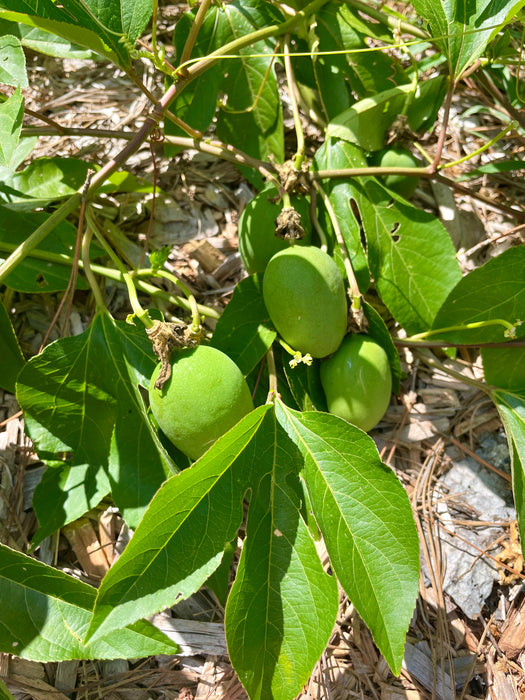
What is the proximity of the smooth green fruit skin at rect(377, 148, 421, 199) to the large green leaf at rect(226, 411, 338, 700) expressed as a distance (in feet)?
2.44

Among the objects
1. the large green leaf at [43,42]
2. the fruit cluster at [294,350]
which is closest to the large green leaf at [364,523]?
the fruit cluster at [294,350]

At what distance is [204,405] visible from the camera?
104 cm

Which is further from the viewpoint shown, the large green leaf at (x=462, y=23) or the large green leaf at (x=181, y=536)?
the large green leaf at (x=462, y=23)

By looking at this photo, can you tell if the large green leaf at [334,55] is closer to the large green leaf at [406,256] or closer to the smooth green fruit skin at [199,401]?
the large green leaf at [406,256]

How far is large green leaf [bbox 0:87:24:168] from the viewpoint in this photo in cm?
100

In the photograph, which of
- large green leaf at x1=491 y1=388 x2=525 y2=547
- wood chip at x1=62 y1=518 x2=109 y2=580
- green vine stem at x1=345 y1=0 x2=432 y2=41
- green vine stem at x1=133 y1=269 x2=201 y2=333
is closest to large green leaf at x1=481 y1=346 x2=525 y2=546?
large green leaf at x1=491 y1=388 x2=525 y2=547

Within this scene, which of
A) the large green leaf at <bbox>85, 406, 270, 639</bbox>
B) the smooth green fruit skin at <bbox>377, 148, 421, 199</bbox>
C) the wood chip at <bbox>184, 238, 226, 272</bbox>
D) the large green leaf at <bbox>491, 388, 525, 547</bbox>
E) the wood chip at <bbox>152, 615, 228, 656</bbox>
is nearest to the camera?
the large green leaf at <bbox>85, 406, 270, 639</bbox>

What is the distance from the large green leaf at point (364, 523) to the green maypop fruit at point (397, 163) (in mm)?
705

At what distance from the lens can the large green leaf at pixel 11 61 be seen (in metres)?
1.14

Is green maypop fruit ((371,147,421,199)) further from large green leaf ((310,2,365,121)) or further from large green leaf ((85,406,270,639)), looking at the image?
large green leaf ((85,406,270,639))

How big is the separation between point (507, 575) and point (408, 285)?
2.30 feet

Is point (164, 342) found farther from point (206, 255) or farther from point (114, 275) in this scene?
point (206, 255)

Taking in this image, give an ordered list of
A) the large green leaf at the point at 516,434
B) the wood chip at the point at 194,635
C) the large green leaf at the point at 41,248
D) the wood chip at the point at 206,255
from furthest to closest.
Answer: the wood chip at the point at 206,255
the large green leaf at the point at 41,248
the wood chip at the point at 194,635
the large green leaf at the point at 516,434

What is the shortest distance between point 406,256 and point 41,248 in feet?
2.84
